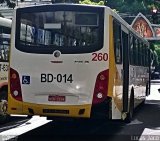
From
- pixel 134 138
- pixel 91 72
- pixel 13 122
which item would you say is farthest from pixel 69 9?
pixel 13 122

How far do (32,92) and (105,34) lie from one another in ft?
6.68

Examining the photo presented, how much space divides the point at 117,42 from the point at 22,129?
3.38 metres

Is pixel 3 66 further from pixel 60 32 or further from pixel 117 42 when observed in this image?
pixel 117 42

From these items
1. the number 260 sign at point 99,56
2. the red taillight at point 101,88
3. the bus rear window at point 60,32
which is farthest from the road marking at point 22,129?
the number 260 sign at point 99,56

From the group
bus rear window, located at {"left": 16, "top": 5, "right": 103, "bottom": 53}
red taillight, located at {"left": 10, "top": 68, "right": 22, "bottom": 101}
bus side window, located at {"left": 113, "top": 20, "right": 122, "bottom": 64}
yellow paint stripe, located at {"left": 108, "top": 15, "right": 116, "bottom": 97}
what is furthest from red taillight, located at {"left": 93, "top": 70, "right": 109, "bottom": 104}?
red taillight, located at {"left": 10, "top": 68, "right": 22, "bottom": 101}

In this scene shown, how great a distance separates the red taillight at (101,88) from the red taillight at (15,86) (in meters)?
1.68

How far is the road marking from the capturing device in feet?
35.3

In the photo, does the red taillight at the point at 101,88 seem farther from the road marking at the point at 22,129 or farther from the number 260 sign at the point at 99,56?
the road marking at the point at 22,129

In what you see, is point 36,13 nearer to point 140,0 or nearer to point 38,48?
point 38,48

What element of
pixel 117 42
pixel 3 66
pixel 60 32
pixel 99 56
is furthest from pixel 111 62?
pixel 3 66

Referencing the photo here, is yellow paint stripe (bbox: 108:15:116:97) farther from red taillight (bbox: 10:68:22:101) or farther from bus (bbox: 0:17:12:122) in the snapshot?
bus (bbox: 0:17:12:122)

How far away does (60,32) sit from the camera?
10430 mm

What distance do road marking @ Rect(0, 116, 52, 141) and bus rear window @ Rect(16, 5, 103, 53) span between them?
2019 millimetres

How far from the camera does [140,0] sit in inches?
1051
